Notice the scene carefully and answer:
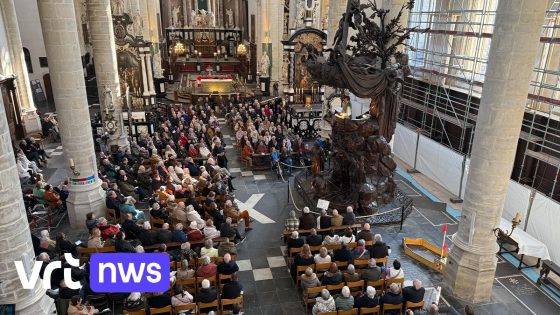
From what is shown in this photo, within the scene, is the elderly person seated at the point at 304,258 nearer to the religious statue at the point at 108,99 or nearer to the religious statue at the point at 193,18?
the religious statue at the point at 108,99

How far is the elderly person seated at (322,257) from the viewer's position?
9.00 m

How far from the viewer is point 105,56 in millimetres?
16406

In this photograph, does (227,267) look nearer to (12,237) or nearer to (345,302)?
(345,302)

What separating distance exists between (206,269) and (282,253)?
2.76 metres

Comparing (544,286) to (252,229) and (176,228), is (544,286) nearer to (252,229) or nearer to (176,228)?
(252,229)

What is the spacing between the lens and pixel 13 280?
6.55 m

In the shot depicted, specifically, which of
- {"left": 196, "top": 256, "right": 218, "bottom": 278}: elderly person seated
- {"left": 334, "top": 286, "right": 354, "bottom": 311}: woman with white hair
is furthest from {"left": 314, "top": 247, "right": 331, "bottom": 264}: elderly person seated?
{"left": 196, "top": 256, "right": 218, "bottom": 278}: elderly person seated

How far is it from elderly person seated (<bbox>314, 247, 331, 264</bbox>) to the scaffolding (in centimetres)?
667

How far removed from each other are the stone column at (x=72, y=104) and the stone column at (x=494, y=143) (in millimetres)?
9288

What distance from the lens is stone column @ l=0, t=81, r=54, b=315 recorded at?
632 cm

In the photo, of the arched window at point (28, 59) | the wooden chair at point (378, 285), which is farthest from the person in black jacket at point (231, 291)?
the arched window at point (28, 59)

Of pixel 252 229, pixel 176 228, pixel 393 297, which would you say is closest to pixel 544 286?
pixel 393 297

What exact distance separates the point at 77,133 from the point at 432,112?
12.9 m

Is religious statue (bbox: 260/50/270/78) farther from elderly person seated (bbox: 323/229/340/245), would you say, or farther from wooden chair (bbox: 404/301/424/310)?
wooden chair (bbox: 404/301/424/310)
